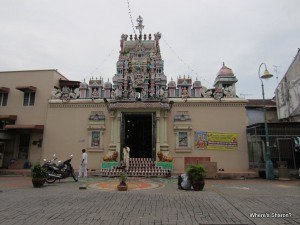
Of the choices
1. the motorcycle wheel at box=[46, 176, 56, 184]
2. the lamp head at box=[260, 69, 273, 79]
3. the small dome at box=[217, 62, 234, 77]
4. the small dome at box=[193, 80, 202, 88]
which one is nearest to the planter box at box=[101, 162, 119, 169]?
the motorcycle wheel at box=[46, 176, 56, 184]

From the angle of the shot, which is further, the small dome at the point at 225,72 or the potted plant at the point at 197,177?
the small dome at the point at 225,72

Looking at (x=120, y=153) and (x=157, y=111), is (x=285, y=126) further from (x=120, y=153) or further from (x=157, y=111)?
(x=120, y=153)

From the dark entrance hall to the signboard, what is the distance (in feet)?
14.9

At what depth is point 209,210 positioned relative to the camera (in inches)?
261

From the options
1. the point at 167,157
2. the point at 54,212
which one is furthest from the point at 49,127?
the point at 54,212

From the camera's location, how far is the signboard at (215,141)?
1838 centimetres

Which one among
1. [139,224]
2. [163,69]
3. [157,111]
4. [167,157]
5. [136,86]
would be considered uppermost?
[163,69]

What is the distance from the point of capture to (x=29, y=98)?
2088cm

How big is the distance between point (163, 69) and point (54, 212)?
1638 cm

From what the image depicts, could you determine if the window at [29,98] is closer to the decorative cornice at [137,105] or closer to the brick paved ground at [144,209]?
the decorative cornice at [137,105]

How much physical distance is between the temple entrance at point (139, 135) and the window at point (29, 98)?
8200 millimetres

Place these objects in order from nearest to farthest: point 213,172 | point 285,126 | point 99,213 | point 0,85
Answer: point 99,213, point 213,172, point 285,126, point 0,85

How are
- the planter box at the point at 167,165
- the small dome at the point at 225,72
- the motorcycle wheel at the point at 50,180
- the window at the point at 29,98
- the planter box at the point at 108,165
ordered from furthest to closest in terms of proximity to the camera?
the small dome at the point at 225,72 < the window at the point at 29,98 < the planter box at the point at 108,165 < the planter box at the point at 167,165 < the motorcycle wheel at the point at 50,180

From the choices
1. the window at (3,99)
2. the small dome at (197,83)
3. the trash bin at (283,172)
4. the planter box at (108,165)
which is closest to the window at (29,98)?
the window at (3,99)
